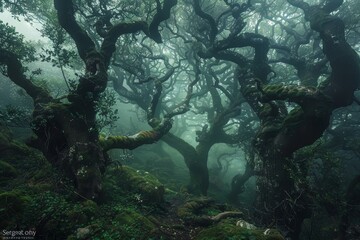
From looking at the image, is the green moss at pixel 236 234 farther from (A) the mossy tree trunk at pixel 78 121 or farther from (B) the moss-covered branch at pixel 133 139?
(B) the moss-covered branch at pixel 133 139

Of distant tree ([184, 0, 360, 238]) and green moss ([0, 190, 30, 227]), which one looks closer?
green moss ([0, 190, 30, 227])

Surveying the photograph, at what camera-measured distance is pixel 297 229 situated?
33.2ft

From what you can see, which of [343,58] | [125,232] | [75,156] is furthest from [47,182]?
[343,58]

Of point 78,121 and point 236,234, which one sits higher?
point 78,121

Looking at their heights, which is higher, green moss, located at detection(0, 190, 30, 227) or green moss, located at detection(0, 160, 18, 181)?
green moss, located at detection(0, 160, 18, 181)

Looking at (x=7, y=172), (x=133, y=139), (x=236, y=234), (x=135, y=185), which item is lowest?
(x=236, y=234)

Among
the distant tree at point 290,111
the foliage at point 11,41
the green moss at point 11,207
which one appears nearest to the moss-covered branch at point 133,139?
the green moss at point 11,207

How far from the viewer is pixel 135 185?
11.5 meters

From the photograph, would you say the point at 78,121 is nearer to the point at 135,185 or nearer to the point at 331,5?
the point at 135,185

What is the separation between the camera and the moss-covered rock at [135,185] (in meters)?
10.8

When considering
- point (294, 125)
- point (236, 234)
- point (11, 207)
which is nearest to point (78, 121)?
point (11, 207)

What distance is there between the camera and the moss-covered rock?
35.4 ft

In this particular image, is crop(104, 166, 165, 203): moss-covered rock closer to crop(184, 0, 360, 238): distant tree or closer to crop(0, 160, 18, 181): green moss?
crop(0, 160, 18, 181): green moss

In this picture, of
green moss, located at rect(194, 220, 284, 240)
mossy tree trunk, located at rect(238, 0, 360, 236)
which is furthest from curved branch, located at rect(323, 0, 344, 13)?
green moss, located at rect(194, 220, 284, 240)
